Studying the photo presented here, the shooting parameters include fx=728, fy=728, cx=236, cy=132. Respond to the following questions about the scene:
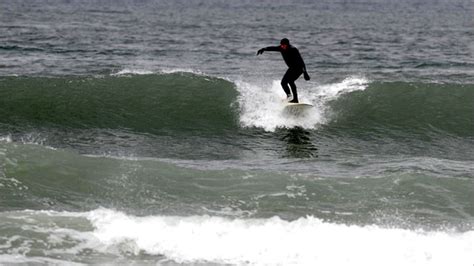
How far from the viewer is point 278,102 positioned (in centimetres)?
1756

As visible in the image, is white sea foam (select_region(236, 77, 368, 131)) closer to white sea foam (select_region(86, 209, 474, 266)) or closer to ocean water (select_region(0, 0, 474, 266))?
ocean water (select_region(0, 0, 474, 266))

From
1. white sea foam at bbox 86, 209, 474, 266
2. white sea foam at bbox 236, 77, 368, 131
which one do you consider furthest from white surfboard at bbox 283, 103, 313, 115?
white sea foam at bbox 86, 209, 474, 266

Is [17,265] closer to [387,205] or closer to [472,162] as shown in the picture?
[387,205]

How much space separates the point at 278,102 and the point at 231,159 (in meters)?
3.75

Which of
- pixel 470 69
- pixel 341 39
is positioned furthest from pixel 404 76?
pixel 341 39

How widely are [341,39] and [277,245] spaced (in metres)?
27.1

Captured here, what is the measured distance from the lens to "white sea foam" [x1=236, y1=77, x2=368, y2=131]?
16.8 meters

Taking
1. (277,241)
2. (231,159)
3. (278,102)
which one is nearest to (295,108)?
(278,102)

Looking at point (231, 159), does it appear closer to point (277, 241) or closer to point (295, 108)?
point (295, 108)

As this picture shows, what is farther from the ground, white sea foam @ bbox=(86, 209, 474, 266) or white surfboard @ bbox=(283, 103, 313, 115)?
white surfboard @ bbox=(283, 103, 313, 115)

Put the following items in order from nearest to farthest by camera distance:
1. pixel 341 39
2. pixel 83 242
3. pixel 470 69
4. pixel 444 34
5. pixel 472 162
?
pixel 83 242 → pixel 472 162 → pixel 470 69 → pixel 341 39 → pixel 444 34

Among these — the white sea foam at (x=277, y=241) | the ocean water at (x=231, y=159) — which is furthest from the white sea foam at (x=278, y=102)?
the white sea foam at (x=277, y=241)

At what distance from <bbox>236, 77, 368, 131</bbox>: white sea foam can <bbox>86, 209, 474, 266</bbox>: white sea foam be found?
6.60 metres

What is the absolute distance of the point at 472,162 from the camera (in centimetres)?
1449
